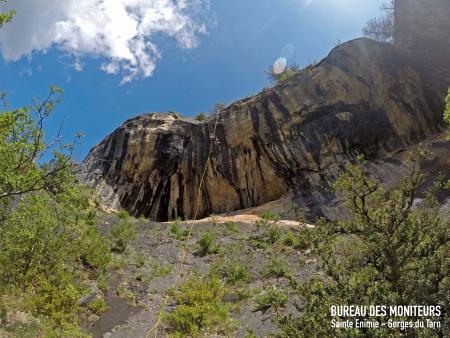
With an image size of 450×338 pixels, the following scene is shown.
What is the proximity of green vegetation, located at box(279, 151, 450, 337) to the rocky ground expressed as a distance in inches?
79.7

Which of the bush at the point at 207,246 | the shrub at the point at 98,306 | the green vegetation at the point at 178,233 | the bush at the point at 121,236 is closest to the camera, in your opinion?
the shrub at the point at 98,306

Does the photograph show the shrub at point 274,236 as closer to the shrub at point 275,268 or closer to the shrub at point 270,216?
the shrub at point 275,268

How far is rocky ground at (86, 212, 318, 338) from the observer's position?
1091 centimetres

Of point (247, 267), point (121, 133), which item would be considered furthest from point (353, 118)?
point (121, 133)

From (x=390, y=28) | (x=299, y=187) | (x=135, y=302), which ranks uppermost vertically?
(x=390, y=28)

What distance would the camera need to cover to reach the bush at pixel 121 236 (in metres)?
16.2

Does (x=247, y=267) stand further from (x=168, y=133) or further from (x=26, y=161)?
(x=168, y=133)

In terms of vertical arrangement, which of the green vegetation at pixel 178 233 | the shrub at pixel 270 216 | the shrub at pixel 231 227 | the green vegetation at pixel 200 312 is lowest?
the green vegetation at pixel 200 312

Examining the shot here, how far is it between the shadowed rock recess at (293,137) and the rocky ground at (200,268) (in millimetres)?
5878

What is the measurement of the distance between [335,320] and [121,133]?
29509mm

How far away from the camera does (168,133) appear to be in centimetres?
3112

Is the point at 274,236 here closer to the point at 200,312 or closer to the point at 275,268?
the point at 275,268

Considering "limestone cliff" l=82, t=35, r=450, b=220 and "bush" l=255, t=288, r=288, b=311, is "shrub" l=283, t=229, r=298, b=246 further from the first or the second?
"limestone cliff" l=82, t=35, r=450, b=220

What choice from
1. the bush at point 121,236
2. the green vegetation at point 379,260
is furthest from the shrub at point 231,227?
the green vegetation at point 379,260
